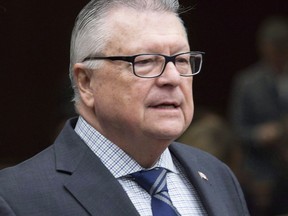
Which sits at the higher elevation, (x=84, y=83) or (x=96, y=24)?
(x=96, y=24)

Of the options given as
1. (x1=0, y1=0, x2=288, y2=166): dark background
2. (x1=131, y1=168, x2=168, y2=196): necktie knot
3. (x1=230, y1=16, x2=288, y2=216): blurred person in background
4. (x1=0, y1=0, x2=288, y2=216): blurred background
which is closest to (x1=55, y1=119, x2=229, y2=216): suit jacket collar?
(x1=131, y1=168, x2=168, y2=196): necktie knot

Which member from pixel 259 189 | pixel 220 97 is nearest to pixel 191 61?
pixel 259 189

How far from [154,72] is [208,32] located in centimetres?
574

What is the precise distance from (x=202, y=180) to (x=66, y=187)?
67cm

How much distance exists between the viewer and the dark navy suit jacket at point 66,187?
3.66 m

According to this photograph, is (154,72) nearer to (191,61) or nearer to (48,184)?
(191,61)

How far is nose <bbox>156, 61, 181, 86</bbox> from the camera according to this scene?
3.79 meters

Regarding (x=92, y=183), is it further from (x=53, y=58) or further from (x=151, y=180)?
(x=53, y=58)

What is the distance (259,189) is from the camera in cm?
734

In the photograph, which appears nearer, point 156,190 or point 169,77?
point 169,77

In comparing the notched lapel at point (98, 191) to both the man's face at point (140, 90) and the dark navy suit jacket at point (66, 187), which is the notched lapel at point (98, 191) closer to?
the dark navy suit jacket at point (66, 187)

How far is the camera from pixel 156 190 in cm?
391

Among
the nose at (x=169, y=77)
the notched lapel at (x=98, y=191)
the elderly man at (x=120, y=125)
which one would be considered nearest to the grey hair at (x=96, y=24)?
the elderly man at (x=120, y=125)

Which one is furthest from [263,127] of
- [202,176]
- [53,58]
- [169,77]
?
[169,77]
